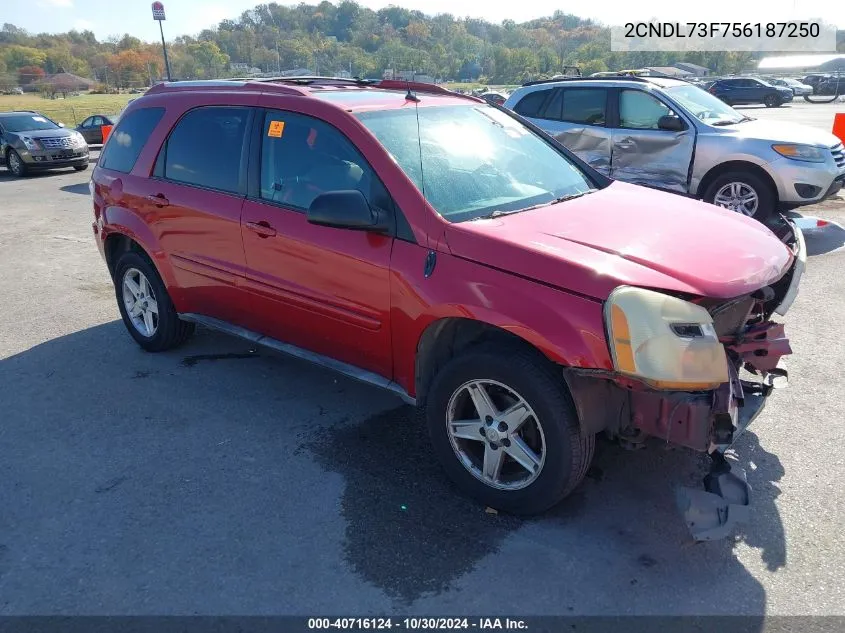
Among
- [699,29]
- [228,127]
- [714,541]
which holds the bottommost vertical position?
[714,541]

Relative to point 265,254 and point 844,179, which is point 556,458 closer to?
point 265,254

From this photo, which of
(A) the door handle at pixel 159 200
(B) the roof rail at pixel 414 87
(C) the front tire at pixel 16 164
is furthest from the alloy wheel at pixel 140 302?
(C) the front tire at pixel 16 164

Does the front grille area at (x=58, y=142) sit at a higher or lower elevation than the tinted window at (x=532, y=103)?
lower

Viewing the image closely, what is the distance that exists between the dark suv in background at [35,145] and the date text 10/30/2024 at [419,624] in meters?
17.3

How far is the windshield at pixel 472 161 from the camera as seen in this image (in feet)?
11.3

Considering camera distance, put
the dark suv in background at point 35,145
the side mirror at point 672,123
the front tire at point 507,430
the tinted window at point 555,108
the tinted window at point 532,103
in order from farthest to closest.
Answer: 1. the dark suv in background at point 35,145
2. the tinted window at point 532,103
3. the tinted window at point 555,108
4. the side mirror at point 672,123
5. the front tire at point 507,430

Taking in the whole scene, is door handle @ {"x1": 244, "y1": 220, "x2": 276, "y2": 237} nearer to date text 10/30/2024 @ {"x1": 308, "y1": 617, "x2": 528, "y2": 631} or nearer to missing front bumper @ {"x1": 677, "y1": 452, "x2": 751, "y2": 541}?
date text 10/30/2024 @ {"x1": 308, "y1": 617, "x2": 528, "y2": 631}

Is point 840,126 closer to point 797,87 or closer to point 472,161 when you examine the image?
point 472,161

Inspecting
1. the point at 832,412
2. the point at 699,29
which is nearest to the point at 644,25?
the point at 699,29

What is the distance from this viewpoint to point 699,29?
15.7 metres

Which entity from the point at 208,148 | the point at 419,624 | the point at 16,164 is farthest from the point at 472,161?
the point at 16,164

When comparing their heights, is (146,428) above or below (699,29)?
below

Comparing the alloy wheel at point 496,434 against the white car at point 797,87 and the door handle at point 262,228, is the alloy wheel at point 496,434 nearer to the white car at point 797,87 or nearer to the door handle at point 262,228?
the door handle at point 262,228

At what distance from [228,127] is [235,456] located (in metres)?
2.00
